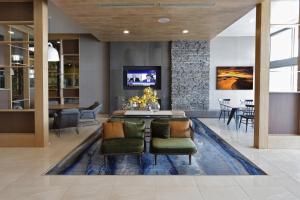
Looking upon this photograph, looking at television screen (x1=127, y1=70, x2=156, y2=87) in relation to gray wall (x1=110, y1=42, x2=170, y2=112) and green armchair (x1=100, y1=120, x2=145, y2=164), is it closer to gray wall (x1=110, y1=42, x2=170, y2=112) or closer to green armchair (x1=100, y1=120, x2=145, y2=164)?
gray wall (x1=110, y1=42, x2=170, y2=112)

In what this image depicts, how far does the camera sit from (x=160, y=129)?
5.67 meters

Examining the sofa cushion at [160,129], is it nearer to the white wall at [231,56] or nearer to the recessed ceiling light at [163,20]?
the recessed ceiling light at [163,20]

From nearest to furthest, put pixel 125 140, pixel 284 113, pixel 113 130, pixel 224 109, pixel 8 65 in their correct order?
1. pixel 125 140
2. pixel 113 130
3. pixel 284 113
4. pixel 8 65
5. pixel 224 109

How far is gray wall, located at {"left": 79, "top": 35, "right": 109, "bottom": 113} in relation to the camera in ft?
40.8

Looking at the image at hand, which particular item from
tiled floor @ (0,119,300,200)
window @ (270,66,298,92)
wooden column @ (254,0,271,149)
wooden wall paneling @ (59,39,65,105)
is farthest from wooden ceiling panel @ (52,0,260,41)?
tiled floor @ (0,119,300,200)

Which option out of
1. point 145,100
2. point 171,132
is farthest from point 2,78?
point 171,132

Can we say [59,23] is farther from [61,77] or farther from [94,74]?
[94,74]

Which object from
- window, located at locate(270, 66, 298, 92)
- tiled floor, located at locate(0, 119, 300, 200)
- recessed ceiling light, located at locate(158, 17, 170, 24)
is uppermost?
recessed ceiling light, located at locate(158, 17, 170, 24)

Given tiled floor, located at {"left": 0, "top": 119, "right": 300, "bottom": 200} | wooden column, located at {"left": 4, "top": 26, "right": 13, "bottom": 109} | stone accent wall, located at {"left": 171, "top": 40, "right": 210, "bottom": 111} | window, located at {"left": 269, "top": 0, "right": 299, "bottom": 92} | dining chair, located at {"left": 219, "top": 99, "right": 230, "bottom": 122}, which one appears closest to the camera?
tiled floor, located at {"left": 0, "top": 119, "right": 300, "bottom": 200}

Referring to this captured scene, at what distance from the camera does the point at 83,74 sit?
491 inches

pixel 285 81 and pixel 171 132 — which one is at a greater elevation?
pixel 285 81

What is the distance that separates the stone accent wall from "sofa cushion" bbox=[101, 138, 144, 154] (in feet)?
23.5

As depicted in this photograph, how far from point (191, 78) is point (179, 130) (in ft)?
22.0

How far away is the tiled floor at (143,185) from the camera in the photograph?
370 centimetres
